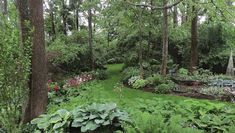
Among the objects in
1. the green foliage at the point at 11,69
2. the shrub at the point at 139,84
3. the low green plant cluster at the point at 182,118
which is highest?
the green foliage at the point at 11,69

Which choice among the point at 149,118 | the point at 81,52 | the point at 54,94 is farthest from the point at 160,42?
the point at 149,118

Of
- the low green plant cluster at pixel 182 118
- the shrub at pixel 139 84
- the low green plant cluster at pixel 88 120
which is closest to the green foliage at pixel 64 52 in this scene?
the shrub at pixel 139 84

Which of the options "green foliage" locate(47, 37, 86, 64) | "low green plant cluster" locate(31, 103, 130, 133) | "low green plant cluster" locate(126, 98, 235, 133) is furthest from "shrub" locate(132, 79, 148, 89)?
"low green plant cluster" locate(31, 103, 130, 133)

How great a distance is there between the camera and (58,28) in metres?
22.3

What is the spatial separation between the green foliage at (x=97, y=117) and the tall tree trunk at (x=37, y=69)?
7.37 ft

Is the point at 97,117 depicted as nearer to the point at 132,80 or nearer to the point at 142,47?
the point at 132,80

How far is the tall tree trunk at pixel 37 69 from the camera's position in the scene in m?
6.72

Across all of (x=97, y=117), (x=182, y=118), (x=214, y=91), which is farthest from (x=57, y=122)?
(x=214, y=91)

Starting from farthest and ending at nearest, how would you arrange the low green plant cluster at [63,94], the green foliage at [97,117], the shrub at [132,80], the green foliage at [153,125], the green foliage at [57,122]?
the shrub at [132,80] < the low green plant cluster at [63,94] < the green foliage at [57,122] < the green foliage at [97,117] < the green foliage at [153,125]

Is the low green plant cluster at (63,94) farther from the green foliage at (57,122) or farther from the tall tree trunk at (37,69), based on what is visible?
the green foliage at (57,122)

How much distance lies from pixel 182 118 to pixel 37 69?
12.5 feet

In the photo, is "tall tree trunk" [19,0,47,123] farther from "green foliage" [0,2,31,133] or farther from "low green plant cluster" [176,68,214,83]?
"low green plant cluster" [176,68,214,83]

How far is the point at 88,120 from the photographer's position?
4.67m

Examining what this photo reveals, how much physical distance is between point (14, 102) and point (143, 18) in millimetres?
9183
